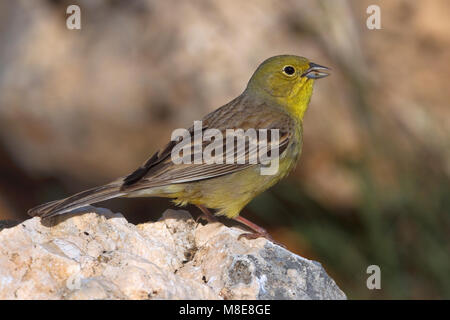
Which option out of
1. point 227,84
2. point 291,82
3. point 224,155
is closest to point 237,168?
point 224,155

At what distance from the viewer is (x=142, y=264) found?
3643mm

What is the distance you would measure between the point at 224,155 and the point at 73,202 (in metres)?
1.30

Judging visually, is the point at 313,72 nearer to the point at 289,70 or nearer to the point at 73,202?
the point at 289,70

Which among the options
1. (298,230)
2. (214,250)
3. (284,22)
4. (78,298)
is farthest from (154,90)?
(78,298)

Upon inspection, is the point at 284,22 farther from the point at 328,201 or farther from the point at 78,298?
the point at 78,298

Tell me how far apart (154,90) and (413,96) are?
2.88 m

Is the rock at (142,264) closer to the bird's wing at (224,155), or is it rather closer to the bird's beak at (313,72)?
the bird's wing at (224,155)

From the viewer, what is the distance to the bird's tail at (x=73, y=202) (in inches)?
159

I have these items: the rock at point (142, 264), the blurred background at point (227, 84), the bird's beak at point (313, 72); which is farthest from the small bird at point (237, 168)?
the blurred background at point (227, 84)

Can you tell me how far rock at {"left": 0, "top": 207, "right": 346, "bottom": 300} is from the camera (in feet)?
11.5

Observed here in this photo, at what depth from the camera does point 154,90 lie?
7.80 meters

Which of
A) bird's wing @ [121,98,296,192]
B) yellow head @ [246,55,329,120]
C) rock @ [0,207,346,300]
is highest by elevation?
yellow head @ [246,55,329,120]

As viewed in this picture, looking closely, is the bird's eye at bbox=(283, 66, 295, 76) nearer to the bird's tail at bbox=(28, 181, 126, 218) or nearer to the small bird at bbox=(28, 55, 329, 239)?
the small bird at bbox=(28, 55, 329, 239)

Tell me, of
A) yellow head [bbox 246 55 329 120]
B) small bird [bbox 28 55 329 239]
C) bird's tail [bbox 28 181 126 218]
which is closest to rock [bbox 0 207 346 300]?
bird's tail [bbox 28 181 126 218]
